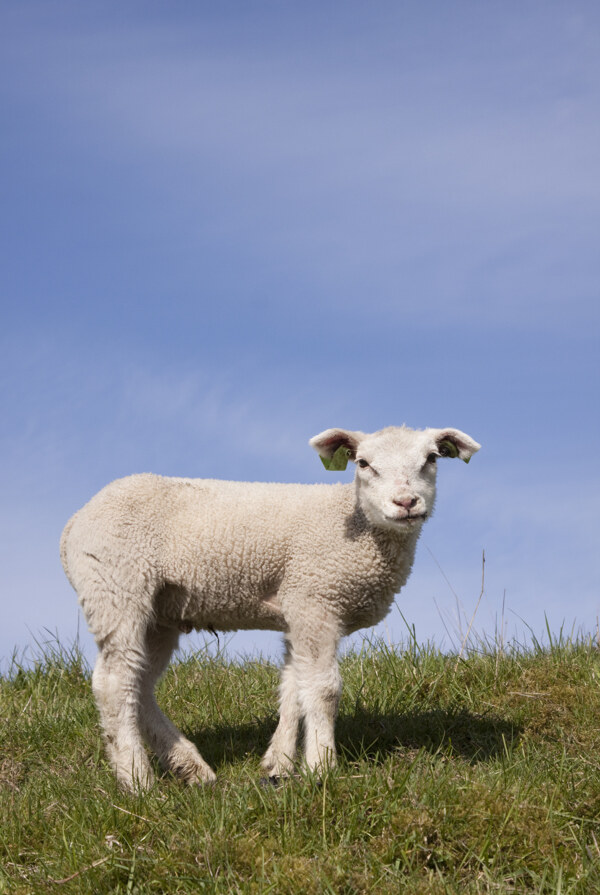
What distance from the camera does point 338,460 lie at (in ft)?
21.4

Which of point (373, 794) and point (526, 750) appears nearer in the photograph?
point (373, 794)

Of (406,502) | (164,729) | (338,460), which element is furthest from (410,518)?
(164,729)

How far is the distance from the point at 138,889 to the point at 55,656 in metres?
4.66

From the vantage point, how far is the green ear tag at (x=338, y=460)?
6.48 metres

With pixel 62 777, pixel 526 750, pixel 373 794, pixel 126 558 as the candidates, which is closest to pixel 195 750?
pixel 62 777

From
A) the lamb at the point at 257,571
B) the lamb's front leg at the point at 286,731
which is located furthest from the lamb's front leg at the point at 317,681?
the lamb's front leg at the point at 286,731

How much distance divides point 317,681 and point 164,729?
1.30 meters

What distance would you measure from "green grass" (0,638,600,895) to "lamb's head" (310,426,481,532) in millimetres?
1459

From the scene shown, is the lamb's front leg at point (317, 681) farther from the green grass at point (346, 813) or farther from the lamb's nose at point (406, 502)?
the lamb's nose at point (406, 502)

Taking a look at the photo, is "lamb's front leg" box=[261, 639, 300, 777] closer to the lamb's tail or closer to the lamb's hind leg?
the lamb's hind leg

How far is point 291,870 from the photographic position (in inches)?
171

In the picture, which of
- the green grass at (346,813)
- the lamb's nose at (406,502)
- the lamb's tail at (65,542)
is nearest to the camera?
the green grass at (346,813)

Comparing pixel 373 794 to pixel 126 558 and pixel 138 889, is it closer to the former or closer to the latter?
pixel 138 889

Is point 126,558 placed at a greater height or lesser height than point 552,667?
greater
